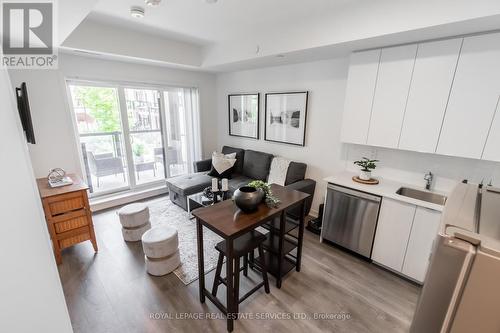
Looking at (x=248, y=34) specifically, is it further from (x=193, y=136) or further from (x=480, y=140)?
(x=480, y=140)

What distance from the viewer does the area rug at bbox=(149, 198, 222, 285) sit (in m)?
2.40

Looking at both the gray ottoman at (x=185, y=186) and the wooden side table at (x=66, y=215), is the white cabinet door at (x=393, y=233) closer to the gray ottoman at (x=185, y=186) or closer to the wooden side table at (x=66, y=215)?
the gray ottoman at (x=185, y=186)

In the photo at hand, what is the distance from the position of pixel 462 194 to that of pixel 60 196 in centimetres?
331

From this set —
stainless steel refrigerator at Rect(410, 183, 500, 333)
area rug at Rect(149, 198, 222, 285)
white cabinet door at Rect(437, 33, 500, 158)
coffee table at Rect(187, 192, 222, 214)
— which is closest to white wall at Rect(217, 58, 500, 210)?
white cabinet door at Rect(437, 33, 500, 158)

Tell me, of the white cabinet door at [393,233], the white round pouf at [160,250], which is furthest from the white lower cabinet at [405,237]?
the white round pouf at [160,250]

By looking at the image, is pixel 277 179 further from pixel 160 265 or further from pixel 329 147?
pixel 160 265

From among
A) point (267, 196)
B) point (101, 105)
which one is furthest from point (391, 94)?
point (101, 105)

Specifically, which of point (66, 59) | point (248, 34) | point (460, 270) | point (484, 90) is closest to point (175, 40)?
point (248, 34)

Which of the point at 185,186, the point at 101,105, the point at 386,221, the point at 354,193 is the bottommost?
the point at 185,186

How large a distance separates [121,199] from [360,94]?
4091mm

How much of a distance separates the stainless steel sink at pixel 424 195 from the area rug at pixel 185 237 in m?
2.28

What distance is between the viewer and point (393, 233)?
7.59 feet

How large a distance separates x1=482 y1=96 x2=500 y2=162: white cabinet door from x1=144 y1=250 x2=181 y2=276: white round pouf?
10.3ft

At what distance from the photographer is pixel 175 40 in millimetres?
3490
